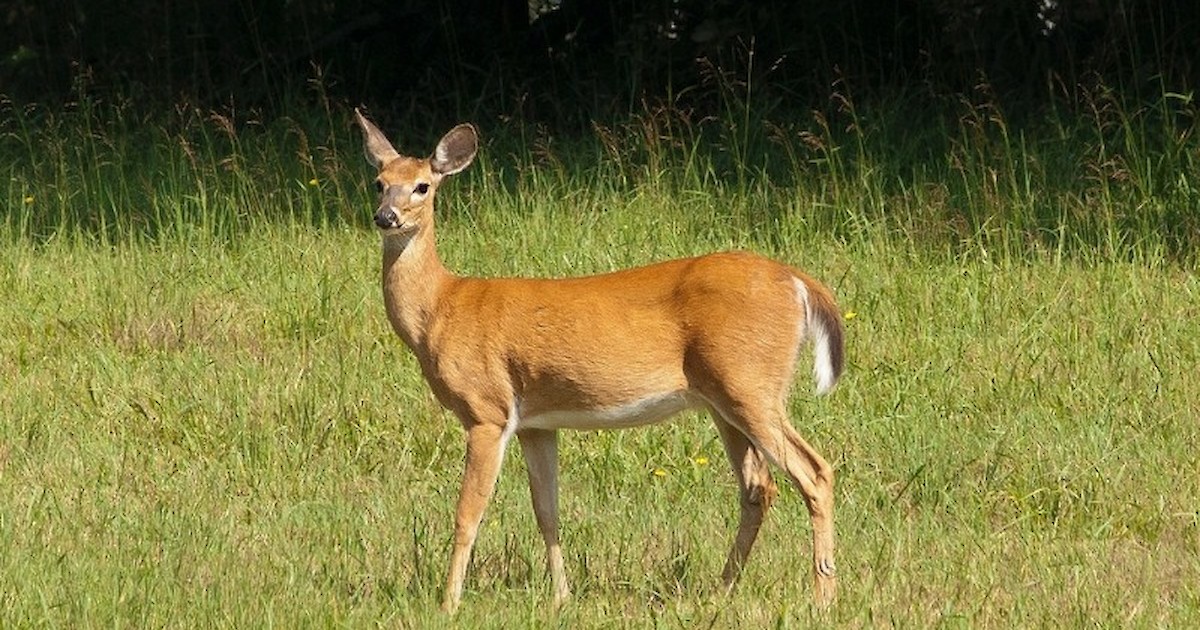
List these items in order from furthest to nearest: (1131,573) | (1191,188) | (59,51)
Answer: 1. (59,51)
2. (1191,188)
3. (1131,573)

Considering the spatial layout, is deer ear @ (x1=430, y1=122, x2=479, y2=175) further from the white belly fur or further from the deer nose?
the white belly fur

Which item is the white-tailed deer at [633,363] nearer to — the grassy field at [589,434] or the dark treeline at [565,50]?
the grassy field at [589,434]

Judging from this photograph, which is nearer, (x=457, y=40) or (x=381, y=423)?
(x=381, y=423)

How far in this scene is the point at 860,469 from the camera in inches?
237

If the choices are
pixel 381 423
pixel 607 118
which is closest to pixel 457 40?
pixel 607 118

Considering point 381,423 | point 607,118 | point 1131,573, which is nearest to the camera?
point 1131,573

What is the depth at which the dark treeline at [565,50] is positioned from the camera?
10922 mm

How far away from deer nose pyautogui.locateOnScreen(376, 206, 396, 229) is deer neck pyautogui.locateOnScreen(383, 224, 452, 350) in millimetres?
146

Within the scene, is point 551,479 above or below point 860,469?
above

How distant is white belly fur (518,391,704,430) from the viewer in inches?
198

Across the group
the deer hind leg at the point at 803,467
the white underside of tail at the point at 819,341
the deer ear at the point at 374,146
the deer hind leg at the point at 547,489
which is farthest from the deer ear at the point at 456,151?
the deer hind leg at the point at 803,467

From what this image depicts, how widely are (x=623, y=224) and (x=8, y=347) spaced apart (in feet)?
8.50

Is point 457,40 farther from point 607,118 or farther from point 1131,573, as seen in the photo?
point 1131,573

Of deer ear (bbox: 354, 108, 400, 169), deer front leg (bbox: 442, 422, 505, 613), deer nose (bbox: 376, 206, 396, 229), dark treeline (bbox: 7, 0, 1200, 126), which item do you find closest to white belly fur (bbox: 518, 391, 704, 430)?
deer front leg (bbox: 442, 422, 505, 613)
